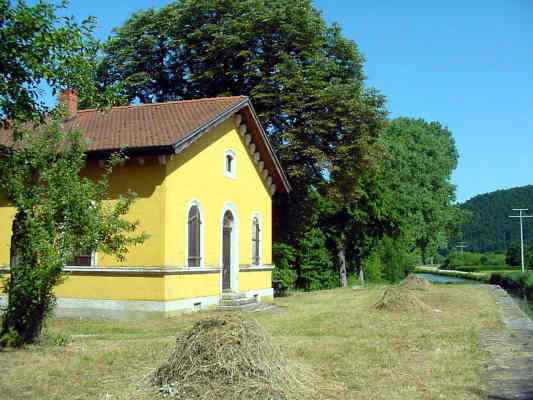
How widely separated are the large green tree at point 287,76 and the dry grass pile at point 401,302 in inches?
311

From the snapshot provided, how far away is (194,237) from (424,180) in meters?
37.6

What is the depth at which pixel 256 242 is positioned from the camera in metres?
22.1

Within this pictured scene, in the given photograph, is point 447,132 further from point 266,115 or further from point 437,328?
point 437,328

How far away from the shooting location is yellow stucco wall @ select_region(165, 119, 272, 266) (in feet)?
54.9

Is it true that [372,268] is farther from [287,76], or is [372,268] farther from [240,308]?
[240,308]

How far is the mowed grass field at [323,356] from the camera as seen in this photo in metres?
7.50

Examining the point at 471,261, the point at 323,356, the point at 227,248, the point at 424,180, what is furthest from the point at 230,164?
the point at 471,261

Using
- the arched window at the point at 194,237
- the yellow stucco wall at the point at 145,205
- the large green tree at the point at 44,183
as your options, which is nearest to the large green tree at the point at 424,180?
the arched window at the point at 194,237

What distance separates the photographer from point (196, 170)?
17797 mm

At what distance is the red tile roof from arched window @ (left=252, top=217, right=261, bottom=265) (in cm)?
235

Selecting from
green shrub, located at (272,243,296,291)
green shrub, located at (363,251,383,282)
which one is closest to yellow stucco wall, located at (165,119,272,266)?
green shrub, located at (272,243,296,291)

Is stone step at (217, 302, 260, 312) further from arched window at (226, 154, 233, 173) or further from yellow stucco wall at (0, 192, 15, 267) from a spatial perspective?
yellow stucco wall at (0, 192, 15, 267)

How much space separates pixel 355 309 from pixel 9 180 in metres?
11.3

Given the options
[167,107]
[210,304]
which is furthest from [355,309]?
[167,107]
